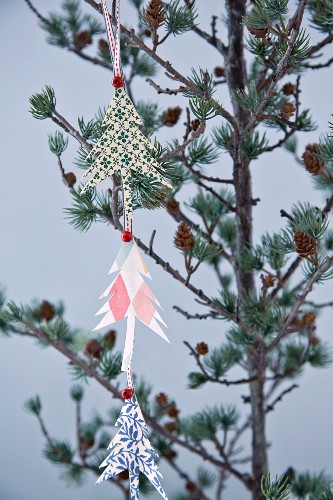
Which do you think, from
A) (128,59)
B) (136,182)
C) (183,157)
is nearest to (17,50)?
(128,59)

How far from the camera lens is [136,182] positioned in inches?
31.4

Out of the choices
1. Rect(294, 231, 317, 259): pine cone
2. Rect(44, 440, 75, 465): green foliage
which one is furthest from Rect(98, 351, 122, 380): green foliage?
Rect(294, 231, 317, 259): pine cone

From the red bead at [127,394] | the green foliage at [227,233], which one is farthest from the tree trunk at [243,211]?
the red bead at [127,394]

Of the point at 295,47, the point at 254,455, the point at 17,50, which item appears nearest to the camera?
the point at 295,47

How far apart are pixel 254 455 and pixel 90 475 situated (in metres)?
0.68

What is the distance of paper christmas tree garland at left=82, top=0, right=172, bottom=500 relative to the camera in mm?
773

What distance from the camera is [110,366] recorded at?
1047 mm

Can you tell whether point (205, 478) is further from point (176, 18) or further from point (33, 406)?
point (176, 18)

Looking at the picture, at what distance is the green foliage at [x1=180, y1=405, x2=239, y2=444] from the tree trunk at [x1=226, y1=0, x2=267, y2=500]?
10 cm

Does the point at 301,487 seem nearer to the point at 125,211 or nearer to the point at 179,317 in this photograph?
the point at 125,211

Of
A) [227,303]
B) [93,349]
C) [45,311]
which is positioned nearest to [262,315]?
[227,303]

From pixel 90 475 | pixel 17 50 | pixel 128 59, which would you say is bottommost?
pixel 90 475

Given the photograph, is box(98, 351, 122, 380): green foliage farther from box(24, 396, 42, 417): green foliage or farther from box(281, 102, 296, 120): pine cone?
box(281, 102, 296, 120): pine cone

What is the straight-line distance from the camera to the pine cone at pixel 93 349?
1.07 meters
